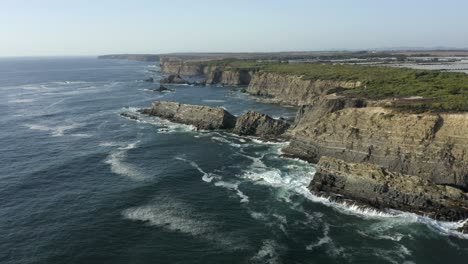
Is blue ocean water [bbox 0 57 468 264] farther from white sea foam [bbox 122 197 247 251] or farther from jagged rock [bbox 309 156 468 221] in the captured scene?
jagged rock [bbox 309 156 468 221]

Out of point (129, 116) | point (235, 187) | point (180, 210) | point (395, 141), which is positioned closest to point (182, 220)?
point (180, 210)

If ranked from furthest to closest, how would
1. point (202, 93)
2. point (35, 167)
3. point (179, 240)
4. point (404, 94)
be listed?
point (202, 93) < point (404, 94) < point (35, 167) < point (179, 240)

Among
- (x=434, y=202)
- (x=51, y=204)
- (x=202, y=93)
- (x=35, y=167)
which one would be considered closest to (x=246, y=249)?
(x=434, y=202)

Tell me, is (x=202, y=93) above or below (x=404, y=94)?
below

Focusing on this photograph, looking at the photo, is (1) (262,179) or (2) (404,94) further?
(2) (404,94)

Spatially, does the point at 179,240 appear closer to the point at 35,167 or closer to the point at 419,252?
the point at 419,252

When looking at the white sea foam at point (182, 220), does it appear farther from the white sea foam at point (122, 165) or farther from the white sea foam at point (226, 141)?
the white sea foam at point (226, 141)

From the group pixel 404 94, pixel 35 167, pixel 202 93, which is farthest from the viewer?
pixel 202 93
